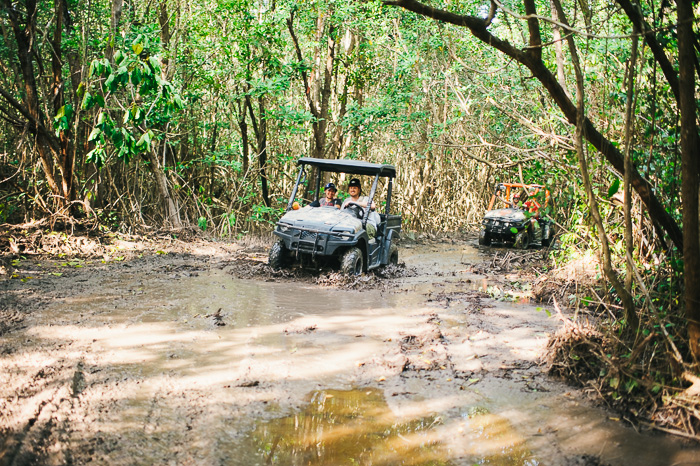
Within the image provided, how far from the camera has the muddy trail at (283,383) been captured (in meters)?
3.64

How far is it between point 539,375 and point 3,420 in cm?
394

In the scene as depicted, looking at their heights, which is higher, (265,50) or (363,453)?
(265,50)

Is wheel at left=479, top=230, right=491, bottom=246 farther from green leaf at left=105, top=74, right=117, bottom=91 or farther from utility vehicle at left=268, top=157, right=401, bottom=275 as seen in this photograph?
green leaf at left=105, top=74, right=117, bottom=91

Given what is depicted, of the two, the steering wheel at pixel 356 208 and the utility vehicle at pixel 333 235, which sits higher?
the steering wheel at pixel 356 208

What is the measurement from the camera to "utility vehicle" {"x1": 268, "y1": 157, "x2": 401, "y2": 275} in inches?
352

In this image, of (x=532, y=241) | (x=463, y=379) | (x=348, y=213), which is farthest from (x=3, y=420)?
(x=532, y=241)

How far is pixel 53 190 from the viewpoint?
1093 centimetres

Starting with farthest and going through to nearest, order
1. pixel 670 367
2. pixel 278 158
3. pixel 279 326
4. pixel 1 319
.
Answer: pixel 278 158 < pixel 279 326 < pixel 1 319 < pixel 670 367

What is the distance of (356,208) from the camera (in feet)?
32.2

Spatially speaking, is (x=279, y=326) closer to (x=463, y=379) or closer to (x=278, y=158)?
(x=463, y=379)

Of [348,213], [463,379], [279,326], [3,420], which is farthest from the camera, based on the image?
[348,213]

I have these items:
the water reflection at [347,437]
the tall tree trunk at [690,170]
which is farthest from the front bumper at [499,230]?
the water reflection at [347,437]

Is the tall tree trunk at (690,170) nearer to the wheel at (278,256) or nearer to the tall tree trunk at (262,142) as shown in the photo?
the wheel at (278,256)

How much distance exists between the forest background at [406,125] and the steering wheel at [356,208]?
6.68 ft
